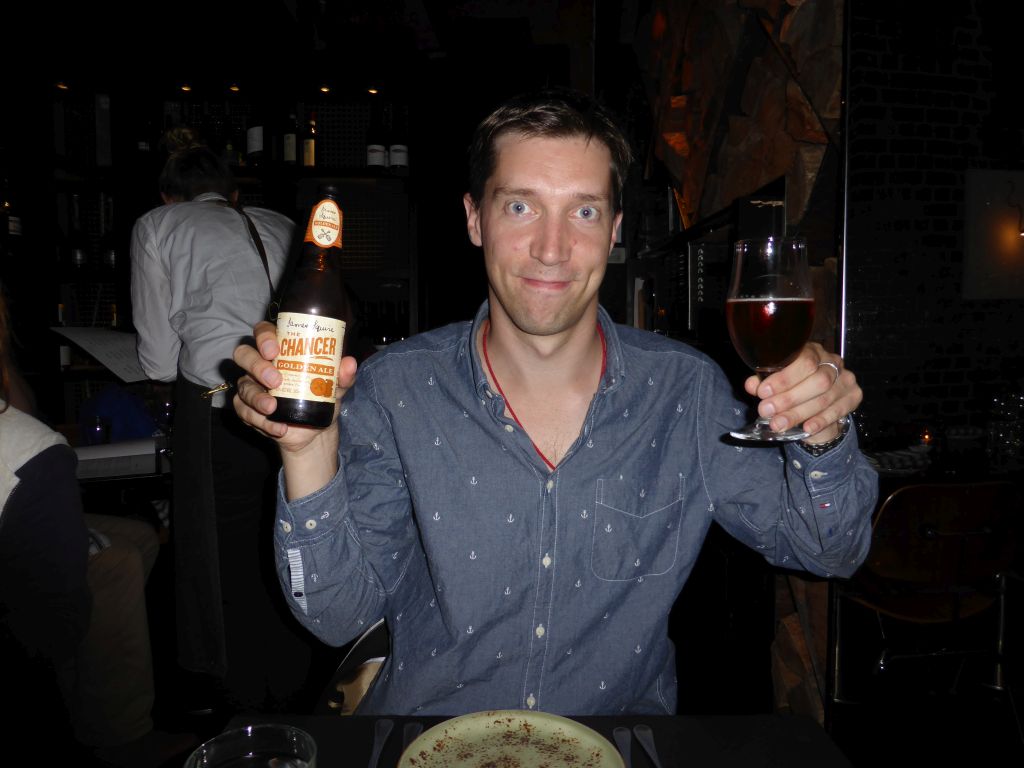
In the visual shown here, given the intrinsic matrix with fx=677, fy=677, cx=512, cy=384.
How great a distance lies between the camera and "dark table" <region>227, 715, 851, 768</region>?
743mm

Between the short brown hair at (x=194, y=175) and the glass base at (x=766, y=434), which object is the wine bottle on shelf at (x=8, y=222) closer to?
the short brown hair at (x=194, y=175)

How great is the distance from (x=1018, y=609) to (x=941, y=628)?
28cm

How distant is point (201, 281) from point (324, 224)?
1.57 m

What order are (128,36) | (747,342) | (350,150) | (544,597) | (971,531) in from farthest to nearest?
(350,150) < (128,36) < (971,531) < (544,597) < (747,342)

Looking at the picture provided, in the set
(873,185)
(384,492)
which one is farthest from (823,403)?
(873,185)

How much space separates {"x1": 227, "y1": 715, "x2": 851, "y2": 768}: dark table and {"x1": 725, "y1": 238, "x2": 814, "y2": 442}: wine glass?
1.34 feet

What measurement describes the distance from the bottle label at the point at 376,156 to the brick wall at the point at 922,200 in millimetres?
2475

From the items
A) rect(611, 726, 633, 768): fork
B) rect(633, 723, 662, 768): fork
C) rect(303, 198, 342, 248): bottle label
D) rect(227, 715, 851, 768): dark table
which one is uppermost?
rect(303, 198, 342, 248): bottle label

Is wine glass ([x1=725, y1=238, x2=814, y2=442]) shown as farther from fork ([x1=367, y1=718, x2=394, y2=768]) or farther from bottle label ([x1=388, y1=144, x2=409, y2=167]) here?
bottle label ([x1=388, y1=144, x2=409, y2=167])

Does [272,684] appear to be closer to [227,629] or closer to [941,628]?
[227,629]

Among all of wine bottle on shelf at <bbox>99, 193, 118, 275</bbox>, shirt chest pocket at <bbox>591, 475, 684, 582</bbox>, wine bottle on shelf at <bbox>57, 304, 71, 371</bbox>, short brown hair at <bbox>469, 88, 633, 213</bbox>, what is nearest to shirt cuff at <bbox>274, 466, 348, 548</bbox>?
shirt chest pocket at <bbox>591, 475, 684, 582</bbox>

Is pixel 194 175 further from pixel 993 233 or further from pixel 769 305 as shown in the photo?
pixel 993 233

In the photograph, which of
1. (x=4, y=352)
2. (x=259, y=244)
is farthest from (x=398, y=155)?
(x=4, y=352)

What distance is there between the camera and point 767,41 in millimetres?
3127
